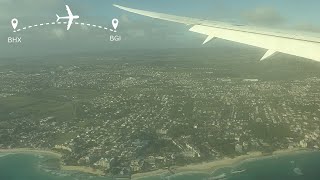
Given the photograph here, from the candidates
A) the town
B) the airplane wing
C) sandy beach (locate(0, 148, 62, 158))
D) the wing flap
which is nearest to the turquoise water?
sandy beach (locate(0, 148, 62, 158))

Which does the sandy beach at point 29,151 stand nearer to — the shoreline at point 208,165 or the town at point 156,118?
the shoreline at point 208,165

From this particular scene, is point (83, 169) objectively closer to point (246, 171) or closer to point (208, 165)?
point (208, 165)

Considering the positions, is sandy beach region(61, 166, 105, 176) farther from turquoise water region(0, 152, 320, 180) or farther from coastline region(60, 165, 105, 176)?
turquoise water region(0, 152, 320, 180)

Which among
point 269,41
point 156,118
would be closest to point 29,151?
point 156,118

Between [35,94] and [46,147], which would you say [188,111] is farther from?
[35,94]

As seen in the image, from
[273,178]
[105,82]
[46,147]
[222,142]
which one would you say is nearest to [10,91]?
[105,82]
